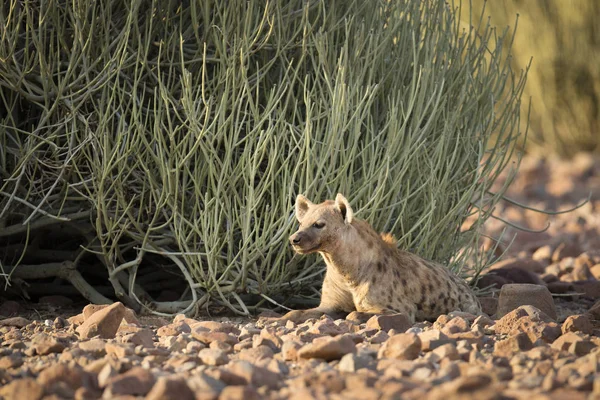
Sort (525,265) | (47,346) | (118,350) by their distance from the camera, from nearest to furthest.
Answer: (118,350) < (47,346) < (525,265)

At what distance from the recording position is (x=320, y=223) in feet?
19.6

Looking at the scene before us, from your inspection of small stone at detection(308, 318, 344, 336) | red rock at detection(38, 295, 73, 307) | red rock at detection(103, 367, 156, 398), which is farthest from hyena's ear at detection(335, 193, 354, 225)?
red rock at detection(103, 367, 156, 398)

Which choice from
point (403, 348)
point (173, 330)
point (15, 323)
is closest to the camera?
point (403, 348)

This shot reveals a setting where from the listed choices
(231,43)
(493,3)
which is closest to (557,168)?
(493,3)

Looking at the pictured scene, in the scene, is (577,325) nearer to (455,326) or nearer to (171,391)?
(455,326)

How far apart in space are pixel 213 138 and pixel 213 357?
200cm

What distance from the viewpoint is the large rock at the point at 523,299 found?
632 centimetres

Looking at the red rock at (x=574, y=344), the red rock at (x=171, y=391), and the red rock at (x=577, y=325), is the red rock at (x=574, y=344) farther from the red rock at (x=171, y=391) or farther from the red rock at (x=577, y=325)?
the red rock at (x=171, y=391)

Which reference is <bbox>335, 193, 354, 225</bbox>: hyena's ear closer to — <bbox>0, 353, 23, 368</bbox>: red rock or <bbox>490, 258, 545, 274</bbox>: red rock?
<bbox>0, 353, 23, 368</bbox>: red rock

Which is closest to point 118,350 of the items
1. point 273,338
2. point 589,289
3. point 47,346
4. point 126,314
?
point 47,346

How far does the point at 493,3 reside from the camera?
1830 centimetres

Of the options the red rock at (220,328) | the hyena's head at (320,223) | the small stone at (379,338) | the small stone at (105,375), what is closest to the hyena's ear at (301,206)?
the hyena's head at (320,223)

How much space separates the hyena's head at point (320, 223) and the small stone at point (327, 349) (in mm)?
1578

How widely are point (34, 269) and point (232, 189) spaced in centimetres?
167
